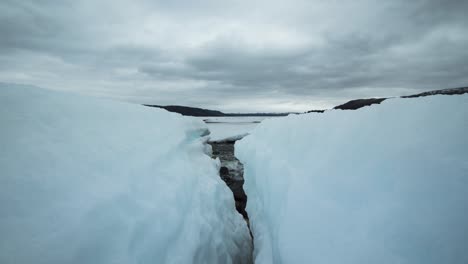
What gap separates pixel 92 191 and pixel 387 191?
2.24 m

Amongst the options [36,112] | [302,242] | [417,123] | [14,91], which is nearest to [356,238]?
[302,242]

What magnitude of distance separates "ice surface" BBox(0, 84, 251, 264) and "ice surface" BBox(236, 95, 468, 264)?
3.85 ft

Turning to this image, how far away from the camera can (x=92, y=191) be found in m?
1.92

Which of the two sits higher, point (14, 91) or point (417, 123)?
point (14, 91)

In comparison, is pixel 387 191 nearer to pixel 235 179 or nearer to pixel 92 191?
pixel 92 191

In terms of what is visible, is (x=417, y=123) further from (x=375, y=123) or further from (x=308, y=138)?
(x=308, y=138)

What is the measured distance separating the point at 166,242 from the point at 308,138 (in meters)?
2.36

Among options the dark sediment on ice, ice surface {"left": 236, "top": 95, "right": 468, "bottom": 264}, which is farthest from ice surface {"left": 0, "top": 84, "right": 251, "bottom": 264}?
the dark sediment on ice

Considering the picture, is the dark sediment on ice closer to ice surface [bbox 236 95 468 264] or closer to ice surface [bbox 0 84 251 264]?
ice surface [bbox 0 84 251 264]

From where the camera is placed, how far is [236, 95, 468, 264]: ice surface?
1332mm

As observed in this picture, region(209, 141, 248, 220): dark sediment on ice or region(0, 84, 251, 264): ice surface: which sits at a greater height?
region(0, 84, 251, 264): ice surface

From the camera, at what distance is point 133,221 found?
2.05 meters

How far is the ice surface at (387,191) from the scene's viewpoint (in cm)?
133

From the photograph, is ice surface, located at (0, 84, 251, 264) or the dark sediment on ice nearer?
ice surface, located at (0, 84, 251, 264)
